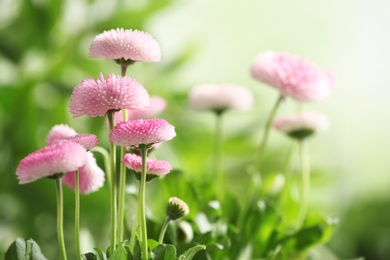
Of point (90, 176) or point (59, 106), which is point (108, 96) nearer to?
point (90, 176)

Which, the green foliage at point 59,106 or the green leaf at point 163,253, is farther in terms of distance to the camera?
the green foliage at point 59,106

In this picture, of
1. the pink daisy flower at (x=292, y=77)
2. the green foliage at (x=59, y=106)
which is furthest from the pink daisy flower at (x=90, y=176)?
the green foliage at (x=59, y=106)

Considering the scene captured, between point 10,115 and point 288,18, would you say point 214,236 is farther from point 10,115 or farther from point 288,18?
point 288,18

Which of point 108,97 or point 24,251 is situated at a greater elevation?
point 108,97

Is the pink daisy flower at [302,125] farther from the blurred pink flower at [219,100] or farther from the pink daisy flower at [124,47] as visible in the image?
the pink daisy flower at [124,47]

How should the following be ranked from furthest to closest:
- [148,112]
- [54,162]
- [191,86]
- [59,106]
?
[191,86] < [59,106] < [148,112] < [54,162]

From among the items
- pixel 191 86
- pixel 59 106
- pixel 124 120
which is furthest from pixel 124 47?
pixel 191 86

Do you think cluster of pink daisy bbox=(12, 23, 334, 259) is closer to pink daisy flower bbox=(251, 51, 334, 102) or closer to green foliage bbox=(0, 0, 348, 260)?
pink daisy flower bbox=(251, 51, 334, 102)

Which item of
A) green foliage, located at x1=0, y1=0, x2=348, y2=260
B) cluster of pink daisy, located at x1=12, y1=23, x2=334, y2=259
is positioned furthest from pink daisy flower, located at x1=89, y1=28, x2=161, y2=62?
green foliage, located at x1=0, y1=0, x2=348, y2=260
